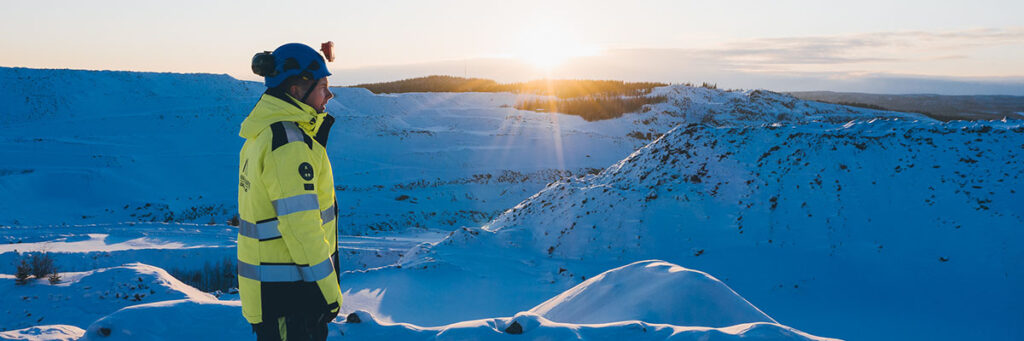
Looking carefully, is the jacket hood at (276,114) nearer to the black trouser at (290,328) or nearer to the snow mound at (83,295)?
the black trouser at (290,328)

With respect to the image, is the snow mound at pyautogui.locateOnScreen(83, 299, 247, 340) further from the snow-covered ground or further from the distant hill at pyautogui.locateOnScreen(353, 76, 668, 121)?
the distant hill at pyautogui.locateOnScreen(353, 76, 668, 121)

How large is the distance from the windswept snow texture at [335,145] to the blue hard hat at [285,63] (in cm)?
1379

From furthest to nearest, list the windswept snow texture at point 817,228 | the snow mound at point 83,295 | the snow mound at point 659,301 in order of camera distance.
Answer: the windswept snow texture at point 817,228 < the snow mound at point 83,295 < the snow mound at point 659,301

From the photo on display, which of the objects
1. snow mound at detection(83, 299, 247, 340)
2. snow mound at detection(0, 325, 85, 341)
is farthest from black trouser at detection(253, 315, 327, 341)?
snow mound at detection(0, 325, 85, 341)

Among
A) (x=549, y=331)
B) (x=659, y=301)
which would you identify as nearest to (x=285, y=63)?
(x=549, y=331)

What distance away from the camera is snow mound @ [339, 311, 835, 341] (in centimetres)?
409

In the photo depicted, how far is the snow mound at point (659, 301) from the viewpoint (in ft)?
16.8

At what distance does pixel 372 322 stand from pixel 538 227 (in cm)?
678

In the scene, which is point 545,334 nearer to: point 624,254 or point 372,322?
point 372,322

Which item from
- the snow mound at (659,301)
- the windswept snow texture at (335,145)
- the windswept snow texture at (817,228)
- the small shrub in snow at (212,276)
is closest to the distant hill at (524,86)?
the windswept snow texture at (335,145)

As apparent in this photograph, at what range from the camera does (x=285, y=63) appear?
10.6ft

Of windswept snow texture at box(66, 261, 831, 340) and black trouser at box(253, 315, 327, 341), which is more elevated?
black trouser at box(253, 315, 327, 341)

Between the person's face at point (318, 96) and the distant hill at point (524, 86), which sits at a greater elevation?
the distant hill at point (524, 86)

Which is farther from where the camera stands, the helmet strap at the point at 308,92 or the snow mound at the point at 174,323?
the snow mound at the point at 174,323
